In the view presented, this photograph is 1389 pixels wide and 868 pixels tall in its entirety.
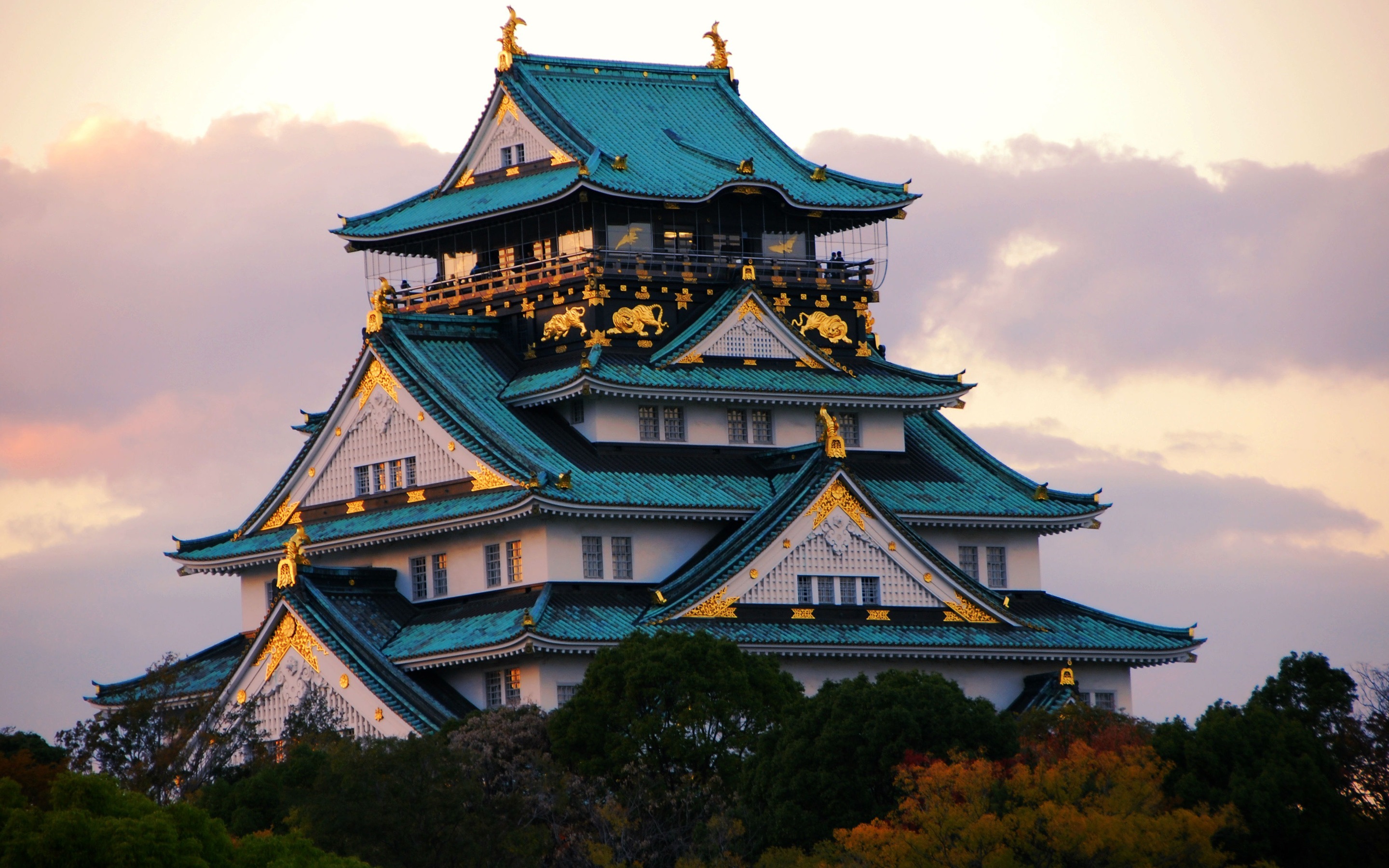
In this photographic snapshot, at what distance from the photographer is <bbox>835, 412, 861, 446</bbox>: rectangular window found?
71.8 m

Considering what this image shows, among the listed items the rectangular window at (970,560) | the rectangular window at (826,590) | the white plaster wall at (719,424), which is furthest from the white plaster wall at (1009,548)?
the rectangular window at (826,590)

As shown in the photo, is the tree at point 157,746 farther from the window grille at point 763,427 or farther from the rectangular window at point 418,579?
the window grille at point 763,427

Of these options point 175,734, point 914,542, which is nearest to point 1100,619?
point 914,542

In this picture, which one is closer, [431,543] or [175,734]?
[175,734]

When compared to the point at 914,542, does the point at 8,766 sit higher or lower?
lower

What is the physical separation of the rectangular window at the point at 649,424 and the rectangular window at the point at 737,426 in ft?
7.41

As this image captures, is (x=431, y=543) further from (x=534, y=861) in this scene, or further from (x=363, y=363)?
(x=534, y=861)

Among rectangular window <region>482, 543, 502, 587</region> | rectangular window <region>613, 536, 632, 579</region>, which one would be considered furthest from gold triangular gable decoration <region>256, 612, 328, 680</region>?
rectangular window <region>613, 536, 632, 579</region>

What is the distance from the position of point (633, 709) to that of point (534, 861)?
5792mm

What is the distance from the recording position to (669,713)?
55438 mm

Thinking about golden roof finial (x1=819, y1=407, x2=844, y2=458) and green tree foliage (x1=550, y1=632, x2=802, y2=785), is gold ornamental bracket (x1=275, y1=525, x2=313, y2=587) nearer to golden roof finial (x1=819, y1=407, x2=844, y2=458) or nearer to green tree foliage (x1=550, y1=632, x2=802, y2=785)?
green tree foliage (x1=550, y1=632, x2=802, y2=785)

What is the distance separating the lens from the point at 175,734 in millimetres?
60938

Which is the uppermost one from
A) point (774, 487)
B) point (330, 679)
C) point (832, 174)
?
point (832, 174)

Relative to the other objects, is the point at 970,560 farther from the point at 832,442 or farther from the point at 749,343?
the point at 749,343
